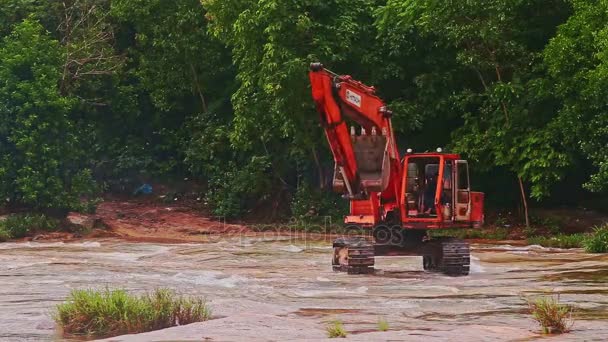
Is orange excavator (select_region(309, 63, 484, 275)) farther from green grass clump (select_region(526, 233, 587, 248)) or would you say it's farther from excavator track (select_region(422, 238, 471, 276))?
green grass clump (select_region(526, 233, 587, 248))

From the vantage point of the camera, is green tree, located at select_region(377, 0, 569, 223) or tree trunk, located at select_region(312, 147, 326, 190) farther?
tree trunk, located at select_region(312, 147, 326, 190)

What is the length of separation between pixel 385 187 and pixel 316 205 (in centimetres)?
1948

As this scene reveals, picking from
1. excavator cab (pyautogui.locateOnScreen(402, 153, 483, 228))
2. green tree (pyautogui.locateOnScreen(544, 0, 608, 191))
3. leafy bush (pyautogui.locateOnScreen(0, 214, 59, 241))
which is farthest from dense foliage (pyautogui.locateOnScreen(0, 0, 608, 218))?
excavator cab (pyautogui.locateOnScreen(402, 153, 483, 228))

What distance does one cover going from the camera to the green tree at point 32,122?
35.2 m

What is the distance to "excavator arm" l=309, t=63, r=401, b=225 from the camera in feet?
63.8

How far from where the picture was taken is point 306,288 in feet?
61.5

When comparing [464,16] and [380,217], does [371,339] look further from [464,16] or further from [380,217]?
[464,16]

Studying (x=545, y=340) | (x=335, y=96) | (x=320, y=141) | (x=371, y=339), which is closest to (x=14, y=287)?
(x=335, y=96)

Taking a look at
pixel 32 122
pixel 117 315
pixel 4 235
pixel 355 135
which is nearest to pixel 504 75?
pixel 355 135

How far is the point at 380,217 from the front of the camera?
21062 mm

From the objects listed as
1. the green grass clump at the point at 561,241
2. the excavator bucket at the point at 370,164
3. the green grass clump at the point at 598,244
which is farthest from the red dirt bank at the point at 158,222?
the excavator bucket at the point at 370,164

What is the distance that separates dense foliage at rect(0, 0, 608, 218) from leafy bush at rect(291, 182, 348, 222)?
76 mm

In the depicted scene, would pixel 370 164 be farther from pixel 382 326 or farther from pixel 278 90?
pixel 278 90

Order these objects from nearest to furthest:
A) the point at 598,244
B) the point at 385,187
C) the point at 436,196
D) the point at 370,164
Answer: the point at 385,187, the point at 370,164, the point at 436,196, the point at 598,244
